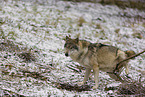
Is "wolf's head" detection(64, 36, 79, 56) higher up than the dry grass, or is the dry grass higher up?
the dry grass

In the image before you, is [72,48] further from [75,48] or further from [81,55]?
[81,55]

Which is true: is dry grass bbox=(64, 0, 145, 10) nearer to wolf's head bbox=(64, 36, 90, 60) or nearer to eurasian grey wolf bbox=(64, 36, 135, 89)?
eurasian grey wolf bbox=(64, 36, 135, 89)

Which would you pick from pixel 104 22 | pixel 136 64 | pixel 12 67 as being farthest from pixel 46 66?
pixel 104 22

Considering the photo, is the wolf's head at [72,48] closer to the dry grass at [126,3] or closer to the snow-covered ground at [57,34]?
the snow-covered ground at [57,34]

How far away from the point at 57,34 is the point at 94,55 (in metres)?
5.63

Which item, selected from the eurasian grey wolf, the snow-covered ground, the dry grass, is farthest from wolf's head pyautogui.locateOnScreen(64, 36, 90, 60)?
the dry grass

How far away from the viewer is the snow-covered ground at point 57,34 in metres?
6.04

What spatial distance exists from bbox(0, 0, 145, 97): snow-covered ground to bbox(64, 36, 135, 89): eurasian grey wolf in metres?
0.72

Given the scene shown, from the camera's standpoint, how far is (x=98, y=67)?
602 centimetres

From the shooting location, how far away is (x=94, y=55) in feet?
19.7

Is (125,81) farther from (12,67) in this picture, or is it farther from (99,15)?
(99,15)

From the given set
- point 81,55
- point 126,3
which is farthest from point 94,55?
point 126,3

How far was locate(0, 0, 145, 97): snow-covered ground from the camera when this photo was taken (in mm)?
6042

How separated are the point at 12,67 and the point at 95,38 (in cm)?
612
